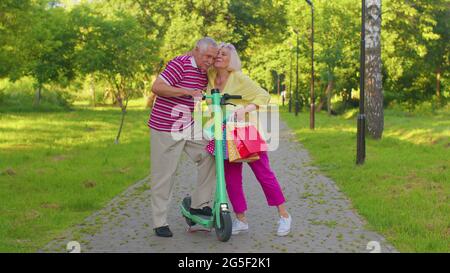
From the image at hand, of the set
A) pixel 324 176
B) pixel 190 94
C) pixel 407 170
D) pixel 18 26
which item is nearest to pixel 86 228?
pixel 190 94

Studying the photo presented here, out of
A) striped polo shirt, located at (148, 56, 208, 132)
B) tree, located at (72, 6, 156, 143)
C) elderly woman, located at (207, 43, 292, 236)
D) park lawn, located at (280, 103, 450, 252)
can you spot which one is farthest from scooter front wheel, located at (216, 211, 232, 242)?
tree, located at (72, 6, 156, 143)

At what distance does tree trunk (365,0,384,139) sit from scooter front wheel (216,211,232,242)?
11.1 m

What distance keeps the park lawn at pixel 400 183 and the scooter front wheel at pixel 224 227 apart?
1.55 metres

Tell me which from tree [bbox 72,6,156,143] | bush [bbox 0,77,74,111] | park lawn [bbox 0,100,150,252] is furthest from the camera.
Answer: bush [bbox 0,77,74,111]

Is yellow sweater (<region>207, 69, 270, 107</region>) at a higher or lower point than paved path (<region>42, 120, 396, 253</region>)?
higher

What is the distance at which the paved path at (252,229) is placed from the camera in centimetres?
548

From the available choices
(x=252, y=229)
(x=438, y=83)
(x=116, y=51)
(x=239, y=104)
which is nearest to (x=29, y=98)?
(x=116, y=51)

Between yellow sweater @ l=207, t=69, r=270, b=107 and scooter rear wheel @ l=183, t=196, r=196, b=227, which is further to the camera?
scooter rear wheel @ l=183, t=196, r=196, b=227

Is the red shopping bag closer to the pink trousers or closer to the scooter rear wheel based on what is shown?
the pink trousers

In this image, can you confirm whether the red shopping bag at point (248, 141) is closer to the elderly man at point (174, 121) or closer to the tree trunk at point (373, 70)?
the elderly man at point (174, 121)

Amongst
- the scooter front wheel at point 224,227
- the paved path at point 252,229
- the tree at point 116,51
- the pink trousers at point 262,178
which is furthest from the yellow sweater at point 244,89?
the tree at point 116,51

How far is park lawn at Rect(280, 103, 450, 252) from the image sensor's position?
609 centimetres

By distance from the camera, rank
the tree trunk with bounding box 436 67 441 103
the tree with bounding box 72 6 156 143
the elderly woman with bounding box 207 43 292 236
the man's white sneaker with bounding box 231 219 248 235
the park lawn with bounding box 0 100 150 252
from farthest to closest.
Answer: the tree trunk with bounding box 436 67 441 103 < the tree with bounding box 72 6 156 143 < the park lawn with bounding box 0 100 150 252 < the man's white sneaker with bounding box 231 219 248 235 < the elderly woman with bounding box 207 43 292 236
